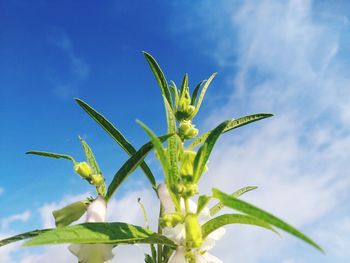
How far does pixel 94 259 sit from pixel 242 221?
21.7 inches

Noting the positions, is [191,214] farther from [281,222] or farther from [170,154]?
[281,222]

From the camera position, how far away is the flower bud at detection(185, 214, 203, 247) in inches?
62.7

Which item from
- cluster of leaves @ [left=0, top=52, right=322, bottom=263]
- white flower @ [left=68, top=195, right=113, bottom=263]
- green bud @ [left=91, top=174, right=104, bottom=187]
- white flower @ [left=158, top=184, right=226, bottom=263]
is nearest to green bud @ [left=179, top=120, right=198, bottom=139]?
cluster of leaves @ [left=0, top=52, right=322, bottom=263]

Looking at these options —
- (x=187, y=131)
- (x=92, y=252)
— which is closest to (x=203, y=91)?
(x=187, y=131)

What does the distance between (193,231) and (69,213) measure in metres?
0.58

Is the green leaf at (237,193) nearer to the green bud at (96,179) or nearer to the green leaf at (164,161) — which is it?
the green leaf at (164,161)

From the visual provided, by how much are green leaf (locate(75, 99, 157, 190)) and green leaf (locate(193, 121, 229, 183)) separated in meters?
0.39

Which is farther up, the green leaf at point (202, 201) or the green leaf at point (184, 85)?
the green leaf at point (184, 85)

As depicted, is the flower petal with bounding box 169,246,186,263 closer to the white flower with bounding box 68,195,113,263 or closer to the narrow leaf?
the narrow leaf

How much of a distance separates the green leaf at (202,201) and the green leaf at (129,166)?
0.83 feet

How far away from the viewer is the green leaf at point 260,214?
1086 millimetres

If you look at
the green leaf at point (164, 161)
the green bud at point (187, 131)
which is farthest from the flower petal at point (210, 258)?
the green bud at point (187, 131)

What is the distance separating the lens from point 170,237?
167 cm

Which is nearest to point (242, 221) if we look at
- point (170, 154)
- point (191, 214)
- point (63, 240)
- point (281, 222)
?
point (191, 214)
